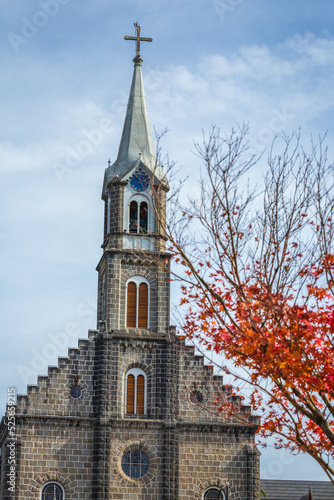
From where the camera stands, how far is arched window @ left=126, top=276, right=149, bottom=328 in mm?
44688

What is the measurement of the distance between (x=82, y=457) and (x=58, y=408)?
288cm

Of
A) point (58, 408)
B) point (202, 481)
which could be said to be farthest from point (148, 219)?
point (202, 481)

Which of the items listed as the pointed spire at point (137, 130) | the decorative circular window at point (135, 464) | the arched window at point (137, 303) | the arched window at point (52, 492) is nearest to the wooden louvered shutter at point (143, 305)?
the arched window at point (137, 303)

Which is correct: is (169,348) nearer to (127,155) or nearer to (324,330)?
(127,155)

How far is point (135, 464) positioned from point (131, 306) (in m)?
8.63

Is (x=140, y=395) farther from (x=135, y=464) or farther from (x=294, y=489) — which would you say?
(x=294, y=489)

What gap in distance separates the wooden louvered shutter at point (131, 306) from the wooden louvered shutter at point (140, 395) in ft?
9.92

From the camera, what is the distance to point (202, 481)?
4231 cm

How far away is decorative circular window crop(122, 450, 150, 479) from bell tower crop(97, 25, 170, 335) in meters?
6.51

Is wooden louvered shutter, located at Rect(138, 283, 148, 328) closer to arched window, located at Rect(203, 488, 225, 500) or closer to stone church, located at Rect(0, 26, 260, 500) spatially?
stone church, located at Rect(0, 26, 260, 500)

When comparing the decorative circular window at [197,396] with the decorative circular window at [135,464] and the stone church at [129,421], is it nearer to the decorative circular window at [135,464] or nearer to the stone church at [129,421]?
the stone church at [129,421]

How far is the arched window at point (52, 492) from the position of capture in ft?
134

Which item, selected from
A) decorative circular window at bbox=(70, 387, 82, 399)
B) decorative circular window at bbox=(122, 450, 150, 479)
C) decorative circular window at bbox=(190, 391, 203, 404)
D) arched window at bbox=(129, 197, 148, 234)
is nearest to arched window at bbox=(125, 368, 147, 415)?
decorative circular window at bbox=(122, 450, 150, 479)

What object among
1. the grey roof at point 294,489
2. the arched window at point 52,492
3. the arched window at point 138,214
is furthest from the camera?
the grey roof at point 294,489
